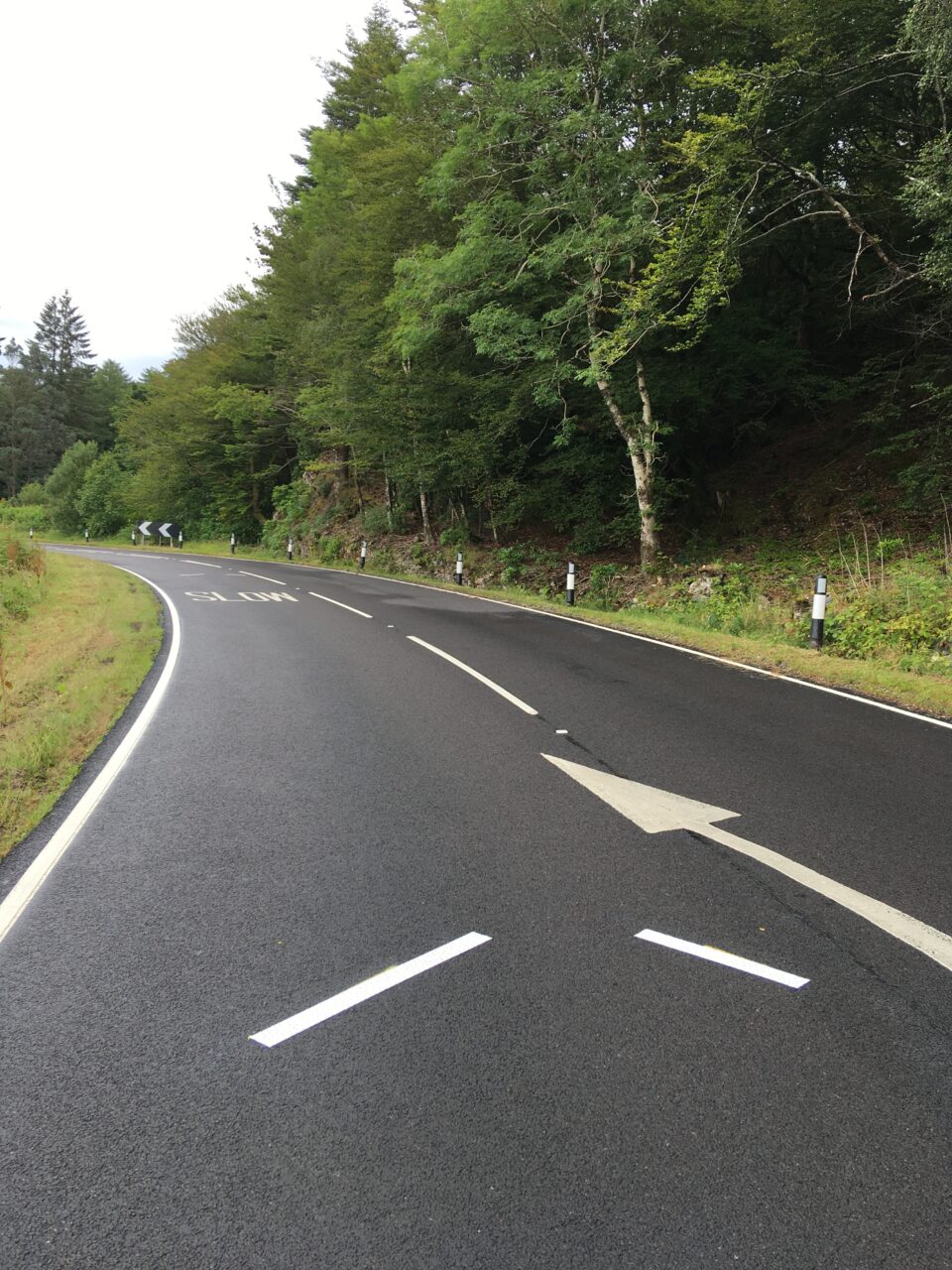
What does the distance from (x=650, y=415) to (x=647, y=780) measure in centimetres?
1325

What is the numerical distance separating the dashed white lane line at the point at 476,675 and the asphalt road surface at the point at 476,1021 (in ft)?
5.71

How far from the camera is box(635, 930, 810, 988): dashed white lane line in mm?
3082

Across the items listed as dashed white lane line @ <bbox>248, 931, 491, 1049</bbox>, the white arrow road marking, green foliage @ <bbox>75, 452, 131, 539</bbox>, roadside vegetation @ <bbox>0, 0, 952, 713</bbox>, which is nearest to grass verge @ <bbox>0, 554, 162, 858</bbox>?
dashed white lane line @ <bbox>248, 931, 491, 1049</bbox>

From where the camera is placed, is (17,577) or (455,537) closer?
(17,577)

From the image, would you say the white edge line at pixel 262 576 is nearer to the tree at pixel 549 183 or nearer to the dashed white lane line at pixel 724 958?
the tree at pixel 549 183

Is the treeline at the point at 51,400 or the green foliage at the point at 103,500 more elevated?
the treeline at the point at 51,400

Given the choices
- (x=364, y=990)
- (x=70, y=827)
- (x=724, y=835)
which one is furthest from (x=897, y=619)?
(x=70, y=827)

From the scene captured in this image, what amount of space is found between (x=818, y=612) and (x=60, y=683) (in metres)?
10.1

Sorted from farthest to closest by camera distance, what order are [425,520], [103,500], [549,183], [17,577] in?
[103,500]
[425,520]
[17,577]
[549,183]

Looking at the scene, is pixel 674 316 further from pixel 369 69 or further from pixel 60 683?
pixel 369 69

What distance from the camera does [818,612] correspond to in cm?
1072

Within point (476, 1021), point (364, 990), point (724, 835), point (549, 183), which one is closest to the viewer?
point (476, 1021)

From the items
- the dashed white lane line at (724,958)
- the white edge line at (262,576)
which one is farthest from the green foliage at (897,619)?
the white edge line at (262,576)

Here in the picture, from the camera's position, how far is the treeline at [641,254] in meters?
13.8
